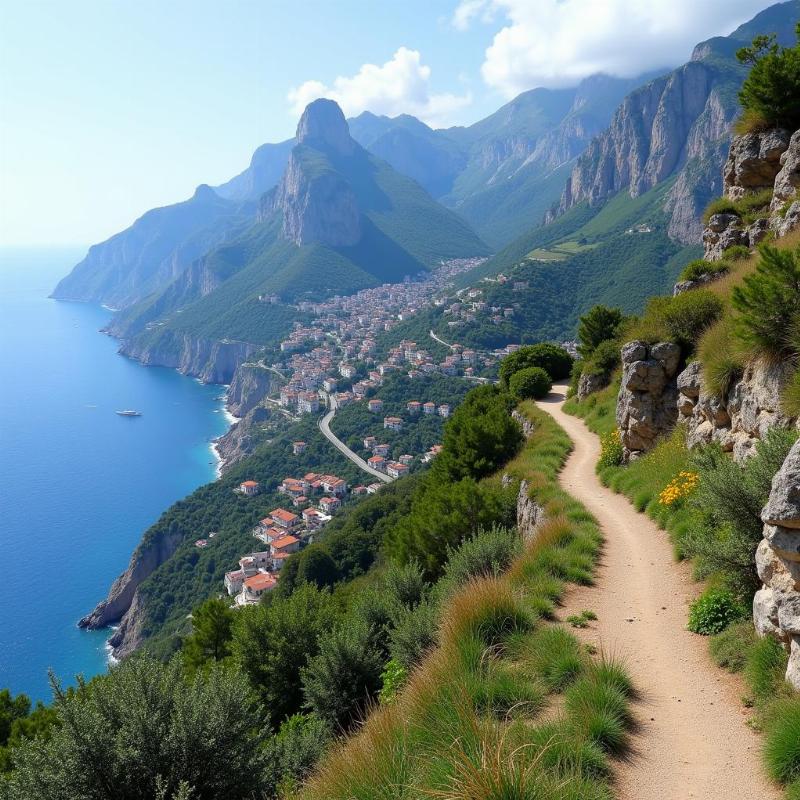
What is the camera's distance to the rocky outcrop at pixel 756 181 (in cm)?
1436

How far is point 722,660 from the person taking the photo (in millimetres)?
4879

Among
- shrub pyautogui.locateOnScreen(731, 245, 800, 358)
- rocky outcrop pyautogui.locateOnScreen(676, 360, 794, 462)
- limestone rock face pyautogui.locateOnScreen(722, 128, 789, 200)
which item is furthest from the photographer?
limestone rock face pyautogui.locateOnScreen(722, 128, 789, 200)

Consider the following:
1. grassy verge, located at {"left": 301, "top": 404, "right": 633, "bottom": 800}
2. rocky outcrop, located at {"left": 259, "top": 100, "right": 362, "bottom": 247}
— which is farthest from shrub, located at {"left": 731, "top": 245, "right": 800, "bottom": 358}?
rocky outcrop, located at {"left": 259, "top": 100, "right": 362, "bottom": 247}

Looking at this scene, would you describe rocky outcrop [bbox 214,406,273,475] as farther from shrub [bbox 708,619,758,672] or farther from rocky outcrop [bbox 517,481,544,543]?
shrub [bbox 708,619,758,672]

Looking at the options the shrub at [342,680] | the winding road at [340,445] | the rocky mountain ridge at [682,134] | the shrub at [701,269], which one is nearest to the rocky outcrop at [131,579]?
the winding road at [340,445]

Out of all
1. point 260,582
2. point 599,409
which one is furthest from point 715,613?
point 260,582

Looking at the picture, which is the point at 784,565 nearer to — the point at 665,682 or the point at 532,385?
the point at 665,682

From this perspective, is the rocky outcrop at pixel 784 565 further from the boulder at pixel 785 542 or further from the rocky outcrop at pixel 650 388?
the rocky outcrop at pixel 650 388

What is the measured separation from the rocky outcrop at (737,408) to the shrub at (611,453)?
2.30 metres

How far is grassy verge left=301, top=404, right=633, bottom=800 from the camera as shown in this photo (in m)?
3.05

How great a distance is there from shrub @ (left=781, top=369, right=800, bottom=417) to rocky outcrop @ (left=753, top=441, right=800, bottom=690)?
1.92 meters

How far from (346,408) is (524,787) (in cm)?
9121

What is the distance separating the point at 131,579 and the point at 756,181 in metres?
60.5

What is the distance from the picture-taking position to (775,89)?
1555 centimetres
